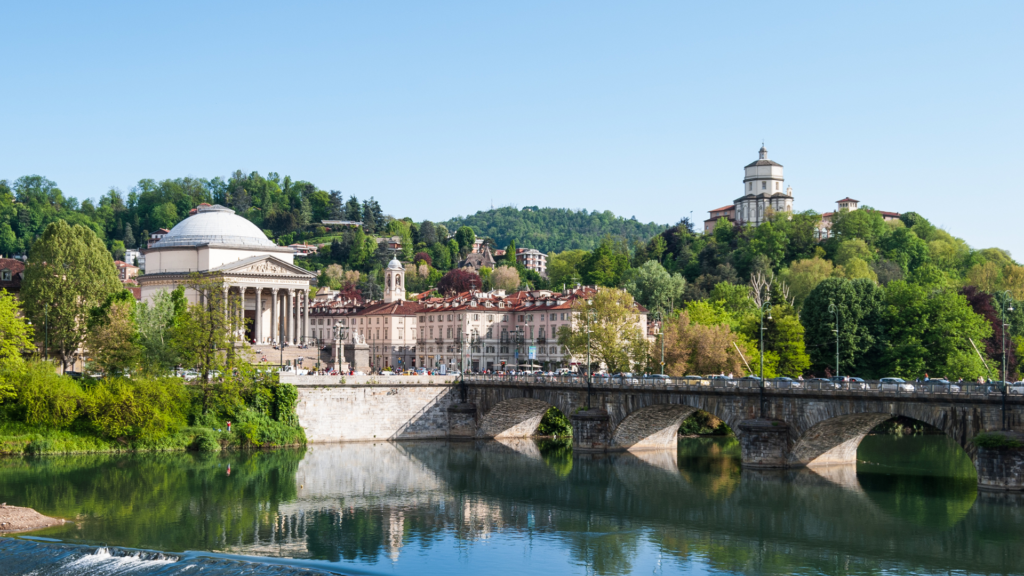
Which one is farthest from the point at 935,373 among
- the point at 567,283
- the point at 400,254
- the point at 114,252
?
the point at 114,252

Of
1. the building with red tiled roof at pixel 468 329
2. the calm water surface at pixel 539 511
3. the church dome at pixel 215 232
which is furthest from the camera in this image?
the building with red tiled roof at pixel 468 329

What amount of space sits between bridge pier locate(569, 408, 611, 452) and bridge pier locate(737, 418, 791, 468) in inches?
426

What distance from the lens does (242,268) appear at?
93.8 meters

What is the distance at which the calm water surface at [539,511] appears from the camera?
117 feet

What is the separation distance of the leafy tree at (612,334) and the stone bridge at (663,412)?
1061 centimetres

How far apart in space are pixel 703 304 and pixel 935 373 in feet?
68.7

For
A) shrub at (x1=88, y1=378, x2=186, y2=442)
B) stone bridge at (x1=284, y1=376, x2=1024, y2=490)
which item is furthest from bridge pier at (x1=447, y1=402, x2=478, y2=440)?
shrub at (x1=88, y1=378, x2=186, y2=442)

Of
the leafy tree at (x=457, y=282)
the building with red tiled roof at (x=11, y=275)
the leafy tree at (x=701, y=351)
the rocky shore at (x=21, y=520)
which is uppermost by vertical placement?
the leafy tree at (x=457, y=282)

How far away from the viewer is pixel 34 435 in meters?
58.6

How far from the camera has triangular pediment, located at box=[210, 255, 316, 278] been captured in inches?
3679

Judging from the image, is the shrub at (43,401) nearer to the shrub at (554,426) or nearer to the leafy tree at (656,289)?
the shrub at (554,426)

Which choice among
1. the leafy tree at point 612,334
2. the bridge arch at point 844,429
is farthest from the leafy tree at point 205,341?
the bridge arch at point 844,429

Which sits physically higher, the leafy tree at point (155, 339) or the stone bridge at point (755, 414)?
the leafy tree at point (155, 339)

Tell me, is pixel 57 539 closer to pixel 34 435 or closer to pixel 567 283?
pixel 34 435
